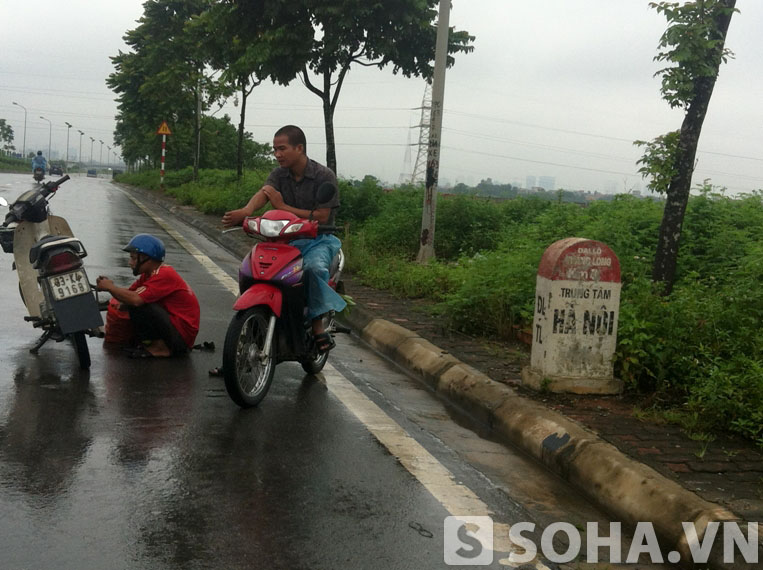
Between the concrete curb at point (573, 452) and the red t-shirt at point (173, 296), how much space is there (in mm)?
1799

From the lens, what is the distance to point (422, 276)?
1066cm

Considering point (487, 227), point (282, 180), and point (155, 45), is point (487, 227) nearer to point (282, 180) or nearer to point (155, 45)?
point (282, 180)

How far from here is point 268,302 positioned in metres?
5.41

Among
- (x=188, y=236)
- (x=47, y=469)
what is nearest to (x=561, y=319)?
(x=47, y=469)

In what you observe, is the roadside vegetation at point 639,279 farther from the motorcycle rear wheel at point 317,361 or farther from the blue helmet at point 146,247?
the blue helmet at point 146,247

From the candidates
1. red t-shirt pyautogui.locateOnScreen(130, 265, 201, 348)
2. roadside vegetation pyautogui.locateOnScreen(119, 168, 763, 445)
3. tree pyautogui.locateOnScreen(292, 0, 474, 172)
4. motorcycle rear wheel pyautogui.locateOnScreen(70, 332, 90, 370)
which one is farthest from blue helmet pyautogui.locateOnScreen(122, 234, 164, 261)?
tree pyautogui.locateOnScreen(292, 0, 474, 172)

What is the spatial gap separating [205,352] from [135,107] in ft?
122

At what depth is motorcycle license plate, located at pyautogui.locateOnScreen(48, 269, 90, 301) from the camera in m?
5.96

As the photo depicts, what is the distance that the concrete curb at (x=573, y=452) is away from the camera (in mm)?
3808

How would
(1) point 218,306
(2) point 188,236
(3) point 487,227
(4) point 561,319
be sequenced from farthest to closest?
(2) point 188,236, (3) point 487,227, (1) point 218,306, (4) point 561,319

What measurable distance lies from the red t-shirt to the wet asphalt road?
27 centimetres

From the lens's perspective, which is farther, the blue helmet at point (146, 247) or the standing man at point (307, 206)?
the blue helmet at point (146, 247)

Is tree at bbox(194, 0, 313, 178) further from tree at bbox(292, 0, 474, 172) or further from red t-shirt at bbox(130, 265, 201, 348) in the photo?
red t-shirt at bbox(130, 265, 201, 348)

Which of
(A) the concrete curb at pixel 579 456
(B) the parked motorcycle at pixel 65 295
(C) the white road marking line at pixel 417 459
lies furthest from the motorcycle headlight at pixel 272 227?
(A) the concrete curb at pixel 579 456
